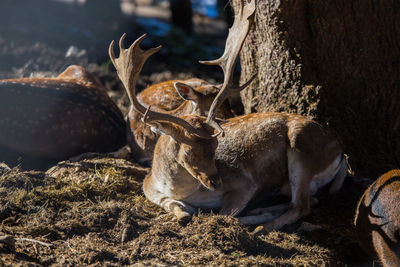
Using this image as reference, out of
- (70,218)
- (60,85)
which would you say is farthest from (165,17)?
(70,218)

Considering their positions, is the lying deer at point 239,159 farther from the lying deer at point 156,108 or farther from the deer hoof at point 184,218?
the lying deer at point 156,108

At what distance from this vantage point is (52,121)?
6.32m

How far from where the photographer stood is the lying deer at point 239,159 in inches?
178

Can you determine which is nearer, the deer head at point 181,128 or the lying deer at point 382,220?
the lying deer at point 382,220

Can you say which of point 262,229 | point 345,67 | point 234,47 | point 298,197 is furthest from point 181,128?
point 345,67

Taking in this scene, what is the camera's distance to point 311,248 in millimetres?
4422

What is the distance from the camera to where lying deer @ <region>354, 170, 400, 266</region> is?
4055 millimetres

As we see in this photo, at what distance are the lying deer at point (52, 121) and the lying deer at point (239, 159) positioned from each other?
1.49 metres

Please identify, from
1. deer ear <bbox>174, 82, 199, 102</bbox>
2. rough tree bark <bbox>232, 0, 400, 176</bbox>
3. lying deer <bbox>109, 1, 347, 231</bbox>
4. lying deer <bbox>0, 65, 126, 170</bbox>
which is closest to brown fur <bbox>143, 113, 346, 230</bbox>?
lying deer <bbox>109, 1, 347, 231</bbox>

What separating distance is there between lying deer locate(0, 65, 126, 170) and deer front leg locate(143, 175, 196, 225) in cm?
151

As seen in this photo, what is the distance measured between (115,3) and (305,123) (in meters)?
9.78

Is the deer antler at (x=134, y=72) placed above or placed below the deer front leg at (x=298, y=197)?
above

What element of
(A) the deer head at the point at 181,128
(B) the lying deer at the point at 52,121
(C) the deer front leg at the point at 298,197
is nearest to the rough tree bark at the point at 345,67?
(C) the deer front leg at the point at 298,197

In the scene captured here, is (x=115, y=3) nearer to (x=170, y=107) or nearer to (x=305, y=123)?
(x=170, y=107)
